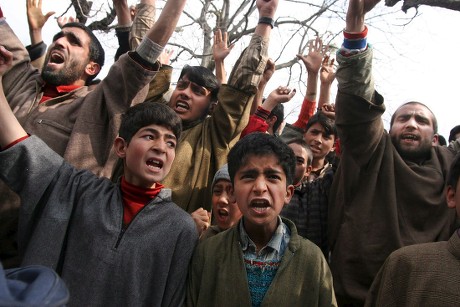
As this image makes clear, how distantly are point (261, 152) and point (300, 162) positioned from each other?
1099mm

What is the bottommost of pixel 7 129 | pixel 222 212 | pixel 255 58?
pixel 222 212

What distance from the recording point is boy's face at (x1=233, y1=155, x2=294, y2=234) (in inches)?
88.4

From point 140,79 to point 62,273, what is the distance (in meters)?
1.09

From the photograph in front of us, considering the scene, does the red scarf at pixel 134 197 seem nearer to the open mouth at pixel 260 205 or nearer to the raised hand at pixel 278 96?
the open mouth at pixel 260 205

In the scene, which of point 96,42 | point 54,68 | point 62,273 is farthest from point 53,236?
point 96,42

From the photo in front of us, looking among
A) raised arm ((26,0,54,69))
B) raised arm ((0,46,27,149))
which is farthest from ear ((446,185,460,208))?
raised arm ((26,0,54,69))

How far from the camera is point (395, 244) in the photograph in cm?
261

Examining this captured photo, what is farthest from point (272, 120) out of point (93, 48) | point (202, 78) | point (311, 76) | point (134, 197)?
point (134, 197)

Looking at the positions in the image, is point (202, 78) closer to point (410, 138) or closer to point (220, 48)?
point (220, 48)

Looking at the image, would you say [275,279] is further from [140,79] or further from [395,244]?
[140,79]

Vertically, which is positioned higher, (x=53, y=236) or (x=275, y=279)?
(x=53, y=236)

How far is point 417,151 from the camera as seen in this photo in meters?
3.00

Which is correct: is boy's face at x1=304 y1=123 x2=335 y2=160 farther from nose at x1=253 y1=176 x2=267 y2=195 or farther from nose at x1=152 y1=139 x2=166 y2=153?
nose at x1=152 y1=139 x2=166 y2=153

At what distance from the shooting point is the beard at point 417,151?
3000 mm
